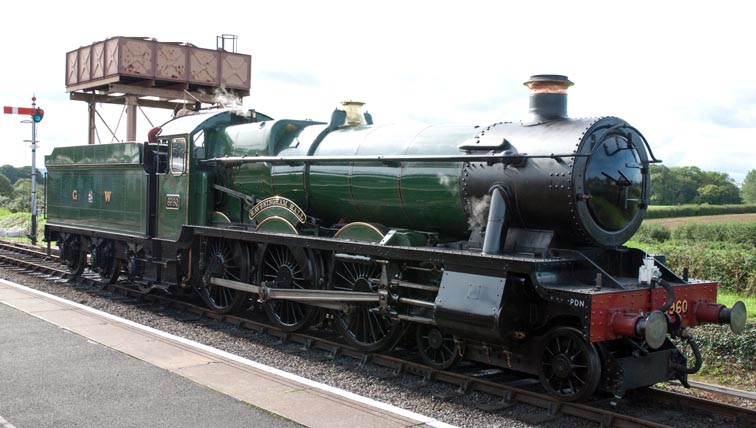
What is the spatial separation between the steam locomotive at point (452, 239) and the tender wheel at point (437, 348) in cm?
3

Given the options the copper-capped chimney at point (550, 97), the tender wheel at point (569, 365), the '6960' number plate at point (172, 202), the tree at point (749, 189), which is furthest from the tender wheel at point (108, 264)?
the tree at point (749, 189)

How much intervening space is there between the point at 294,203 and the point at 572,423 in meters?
4.80

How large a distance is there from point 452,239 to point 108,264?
26.9ft

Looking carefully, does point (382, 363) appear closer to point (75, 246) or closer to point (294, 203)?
point (294, 203)

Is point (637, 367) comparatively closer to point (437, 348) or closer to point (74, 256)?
point (437, 348)

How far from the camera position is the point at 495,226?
6684mm

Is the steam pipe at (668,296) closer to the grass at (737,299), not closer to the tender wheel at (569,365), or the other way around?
the tender wheel at (569,365)

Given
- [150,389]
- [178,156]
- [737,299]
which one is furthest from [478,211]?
[737,299]

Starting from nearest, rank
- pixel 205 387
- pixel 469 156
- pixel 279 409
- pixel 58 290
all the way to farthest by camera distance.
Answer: pixel 279 409, pixel 205 387, pixel 469 156, pixel 58 290

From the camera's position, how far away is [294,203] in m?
9.36

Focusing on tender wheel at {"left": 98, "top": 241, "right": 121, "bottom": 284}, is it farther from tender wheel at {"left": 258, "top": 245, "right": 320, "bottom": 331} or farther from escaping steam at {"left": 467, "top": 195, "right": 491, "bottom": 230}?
escaping steam at {"left": 467, "top": 195, "right": 491, "bottom": 230}

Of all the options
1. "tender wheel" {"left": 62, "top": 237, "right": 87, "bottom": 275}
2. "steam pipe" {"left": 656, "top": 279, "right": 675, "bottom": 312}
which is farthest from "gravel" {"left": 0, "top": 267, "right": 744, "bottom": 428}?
"tender wheel" {"left": 62, "top": 237, "right": 87, "bottom": 275}

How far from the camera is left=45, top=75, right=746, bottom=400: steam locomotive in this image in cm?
640

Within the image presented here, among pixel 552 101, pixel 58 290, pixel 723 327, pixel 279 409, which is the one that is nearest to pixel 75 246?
pixel 58 290
